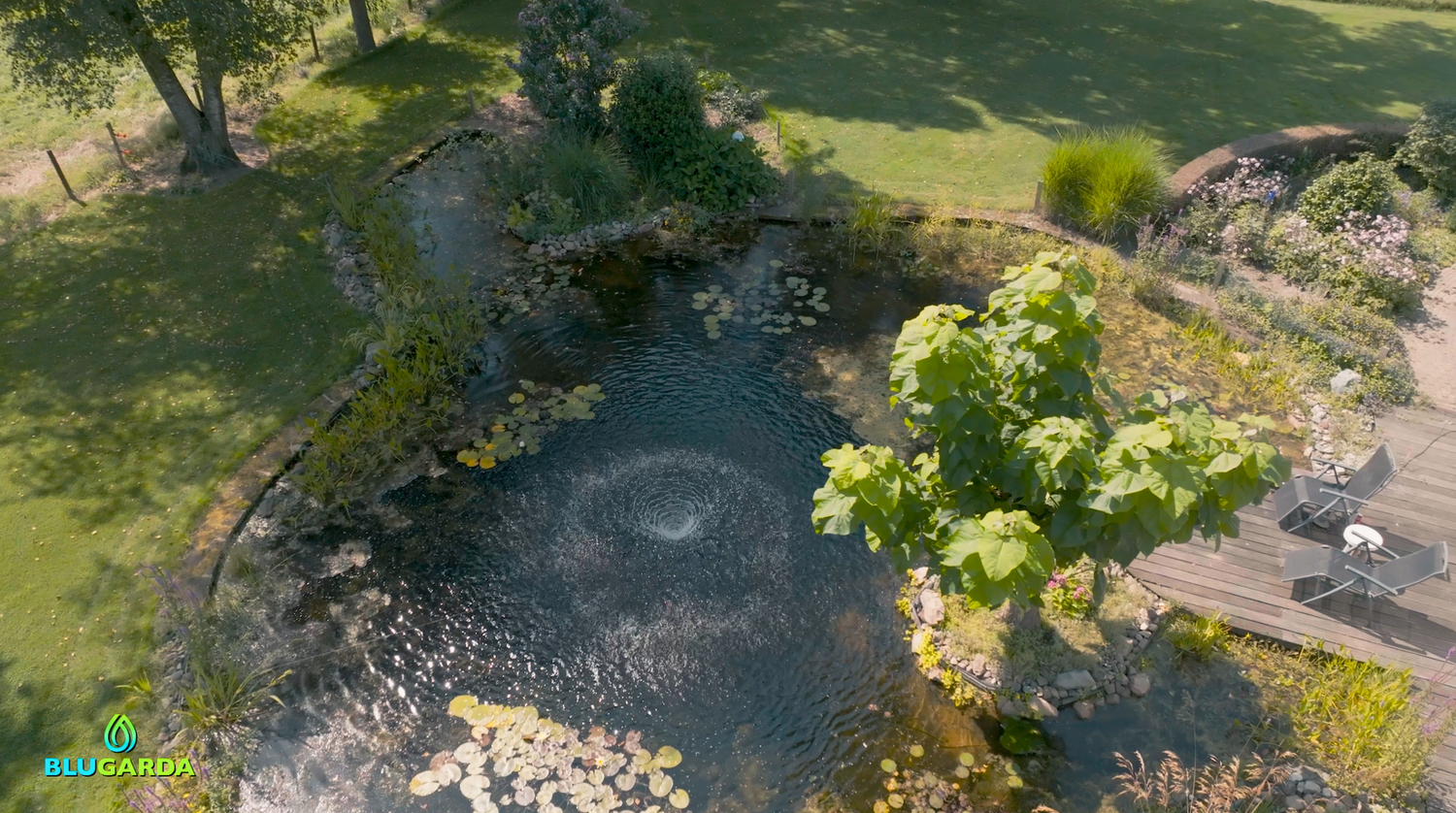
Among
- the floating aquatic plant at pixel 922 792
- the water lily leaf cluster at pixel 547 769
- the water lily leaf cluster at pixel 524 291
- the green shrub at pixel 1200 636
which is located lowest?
the floating aquatic plant at pixel 922 792

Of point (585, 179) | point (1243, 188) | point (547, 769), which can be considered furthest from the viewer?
point (585, 179)

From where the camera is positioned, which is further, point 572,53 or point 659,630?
point 572,53

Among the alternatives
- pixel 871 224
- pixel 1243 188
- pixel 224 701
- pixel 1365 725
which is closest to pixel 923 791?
pixel 1365 725

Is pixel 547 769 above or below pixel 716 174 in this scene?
below

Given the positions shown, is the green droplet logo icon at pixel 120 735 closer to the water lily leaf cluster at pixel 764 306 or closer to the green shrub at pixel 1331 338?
the water lily leaf cluster at pixel 764 306

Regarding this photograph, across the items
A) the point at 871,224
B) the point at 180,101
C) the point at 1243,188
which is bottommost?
the point at 871,224

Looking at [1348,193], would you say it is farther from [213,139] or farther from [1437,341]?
[213,139]

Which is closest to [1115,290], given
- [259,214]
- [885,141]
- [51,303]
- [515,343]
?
[885,141]

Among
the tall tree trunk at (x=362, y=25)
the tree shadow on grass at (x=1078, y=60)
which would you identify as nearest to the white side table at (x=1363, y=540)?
the tree shadow on grass at (x=1078, y=60)
